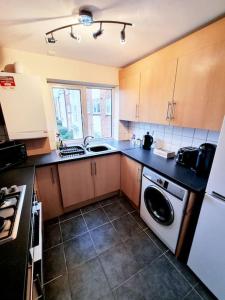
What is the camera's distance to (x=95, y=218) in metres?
1.89

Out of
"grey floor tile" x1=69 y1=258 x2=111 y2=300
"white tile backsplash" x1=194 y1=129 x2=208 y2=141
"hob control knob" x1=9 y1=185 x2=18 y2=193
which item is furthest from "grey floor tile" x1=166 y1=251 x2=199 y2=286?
"hob control knob" x1=9 y1=185 x2=18 y2=193

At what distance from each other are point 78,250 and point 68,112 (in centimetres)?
196

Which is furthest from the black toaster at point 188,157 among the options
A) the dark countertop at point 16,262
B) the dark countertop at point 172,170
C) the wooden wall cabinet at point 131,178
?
the dark countertop at point 16,262

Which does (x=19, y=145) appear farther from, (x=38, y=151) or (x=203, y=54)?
(x=203, y=54)

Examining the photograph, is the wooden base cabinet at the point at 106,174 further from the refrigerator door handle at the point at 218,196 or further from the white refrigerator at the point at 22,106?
the refrigerator door handle at the point at 218,196

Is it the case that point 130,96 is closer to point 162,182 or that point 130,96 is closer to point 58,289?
point 162,182

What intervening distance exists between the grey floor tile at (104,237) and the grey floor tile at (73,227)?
0.15 metres

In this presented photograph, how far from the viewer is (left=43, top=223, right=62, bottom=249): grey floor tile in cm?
153

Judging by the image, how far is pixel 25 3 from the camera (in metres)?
0.95

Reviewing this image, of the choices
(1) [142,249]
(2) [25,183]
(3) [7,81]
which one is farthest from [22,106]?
(1) [142,249]

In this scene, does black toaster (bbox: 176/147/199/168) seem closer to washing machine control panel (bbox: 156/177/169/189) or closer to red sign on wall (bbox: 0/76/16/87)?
washing machine control panel (bbox: 156/177/169/189)

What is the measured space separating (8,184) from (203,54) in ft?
6.83

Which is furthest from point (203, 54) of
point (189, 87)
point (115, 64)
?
point (115, 64)

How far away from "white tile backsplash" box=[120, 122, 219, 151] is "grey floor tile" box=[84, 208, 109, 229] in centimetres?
137
